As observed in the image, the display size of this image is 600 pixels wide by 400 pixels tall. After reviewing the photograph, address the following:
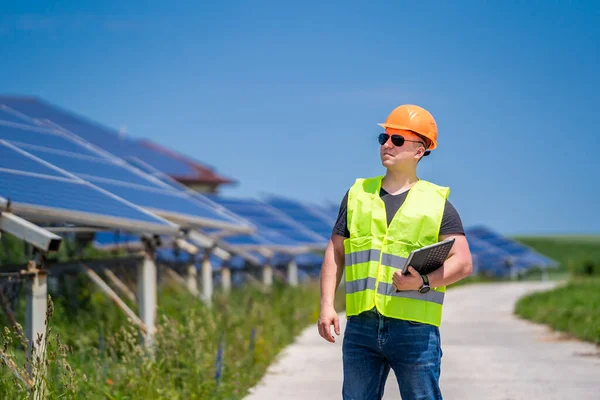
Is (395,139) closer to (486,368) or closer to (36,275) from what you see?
(36,275)

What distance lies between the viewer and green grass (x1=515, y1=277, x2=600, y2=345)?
14438 mm

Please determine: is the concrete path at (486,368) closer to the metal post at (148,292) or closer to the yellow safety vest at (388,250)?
the metal post at (148,292)

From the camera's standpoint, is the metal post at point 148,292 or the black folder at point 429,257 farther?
the metal post at point 148,292

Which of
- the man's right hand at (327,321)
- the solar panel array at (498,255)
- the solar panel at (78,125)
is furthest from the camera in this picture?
the solar panel array at (498,255)

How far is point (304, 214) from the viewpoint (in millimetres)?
34781

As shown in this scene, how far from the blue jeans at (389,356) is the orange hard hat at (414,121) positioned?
93cm

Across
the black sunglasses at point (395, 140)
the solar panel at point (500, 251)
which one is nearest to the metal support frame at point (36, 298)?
the black sunglasses at point (395, 140)

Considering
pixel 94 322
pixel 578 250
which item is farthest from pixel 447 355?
pixel 578 250

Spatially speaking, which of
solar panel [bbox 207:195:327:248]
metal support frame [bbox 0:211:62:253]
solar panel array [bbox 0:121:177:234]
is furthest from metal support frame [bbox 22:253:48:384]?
solar panel [bbox 207:195:327:248]

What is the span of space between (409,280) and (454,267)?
26 centimetres

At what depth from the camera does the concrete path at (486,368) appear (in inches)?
359

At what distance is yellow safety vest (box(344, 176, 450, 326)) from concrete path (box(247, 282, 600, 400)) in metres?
3.95

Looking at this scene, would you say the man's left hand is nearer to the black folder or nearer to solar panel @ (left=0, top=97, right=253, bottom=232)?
the black folder

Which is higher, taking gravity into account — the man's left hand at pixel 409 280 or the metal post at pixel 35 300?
the man's left hand at pixel 409 280
